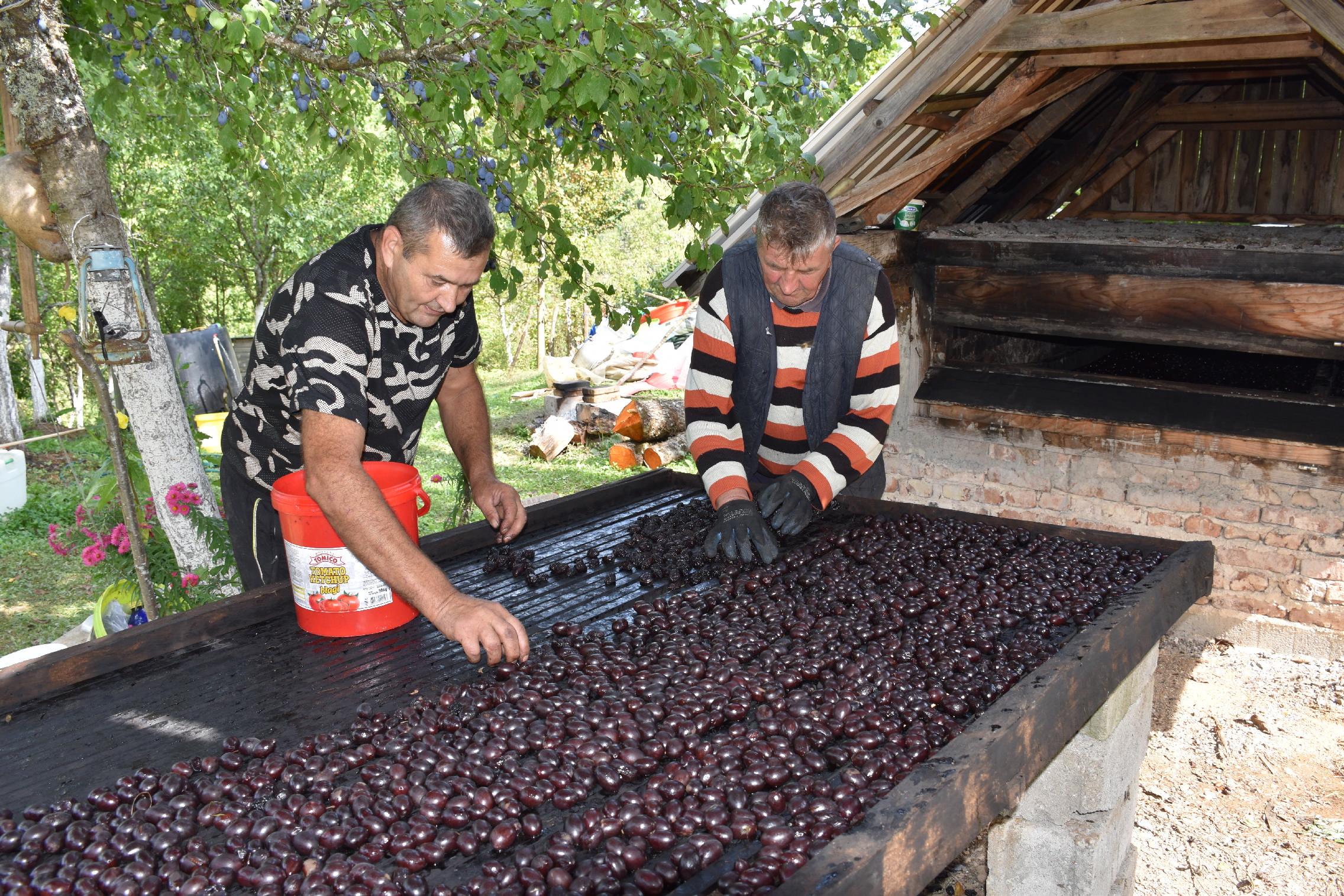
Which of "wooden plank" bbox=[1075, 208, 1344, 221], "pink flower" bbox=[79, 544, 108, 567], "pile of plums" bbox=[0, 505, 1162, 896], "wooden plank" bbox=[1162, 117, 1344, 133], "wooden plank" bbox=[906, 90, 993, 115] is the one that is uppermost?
"wooden plank" bbox=[1162, 117, 1344, 133]

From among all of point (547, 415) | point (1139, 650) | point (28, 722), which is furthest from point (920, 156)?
point (547, 415)

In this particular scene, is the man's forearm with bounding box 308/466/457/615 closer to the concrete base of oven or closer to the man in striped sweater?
the man in striped sweater

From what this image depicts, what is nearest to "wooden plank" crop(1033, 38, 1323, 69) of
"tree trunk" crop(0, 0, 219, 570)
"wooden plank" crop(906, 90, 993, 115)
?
"wooden plank" crop(906, 90, 993, 115)

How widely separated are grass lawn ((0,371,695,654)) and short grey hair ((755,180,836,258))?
11.3ft

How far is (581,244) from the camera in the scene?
14.1m

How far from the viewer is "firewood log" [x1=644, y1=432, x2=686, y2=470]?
940cm

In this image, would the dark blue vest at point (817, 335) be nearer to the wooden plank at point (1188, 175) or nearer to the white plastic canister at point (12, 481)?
the wooden plank at point (1188, 175)

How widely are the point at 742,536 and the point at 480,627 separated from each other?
3.56 feet

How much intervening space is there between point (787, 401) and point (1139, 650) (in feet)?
5.05

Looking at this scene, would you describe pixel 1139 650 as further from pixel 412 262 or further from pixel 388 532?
pixel 412 262

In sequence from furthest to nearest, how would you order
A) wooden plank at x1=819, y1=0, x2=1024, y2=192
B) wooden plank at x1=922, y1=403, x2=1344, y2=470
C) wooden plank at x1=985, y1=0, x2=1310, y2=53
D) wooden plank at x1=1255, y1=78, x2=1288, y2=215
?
1. wooden plank at x1=1255, y1=78, x2=1288, y2=215
2. wooden plank at x1=922, y1=403, x2=1344, y2=470
3. wooden plank at x1=819, y1=0, x2=1024, y2=192
4. wooden plank at x1=985, y1=0, x2=1310, y2=53

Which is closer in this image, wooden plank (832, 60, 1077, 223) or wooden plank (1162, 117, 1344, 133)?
wooden plank (832, 60, 1077, 223)

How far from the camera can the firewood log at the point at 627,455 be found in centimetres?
955

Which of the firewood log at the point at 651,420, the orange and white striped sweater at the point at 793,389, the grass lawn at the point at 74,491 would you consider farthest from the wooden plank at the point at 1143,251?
the firewood log at the point at 651,420
